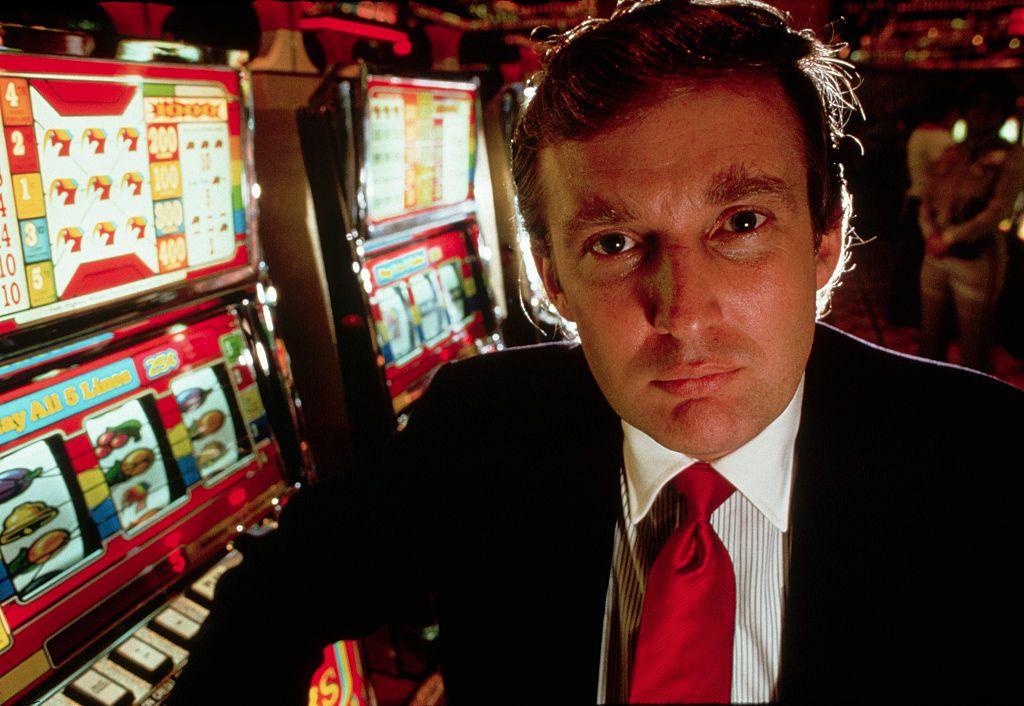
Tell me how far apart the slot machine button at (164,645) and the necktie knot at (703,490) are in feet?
4.13

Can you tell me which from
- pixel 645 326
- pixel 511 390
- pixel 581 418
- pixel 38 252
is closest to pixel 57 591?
pixel 38 252

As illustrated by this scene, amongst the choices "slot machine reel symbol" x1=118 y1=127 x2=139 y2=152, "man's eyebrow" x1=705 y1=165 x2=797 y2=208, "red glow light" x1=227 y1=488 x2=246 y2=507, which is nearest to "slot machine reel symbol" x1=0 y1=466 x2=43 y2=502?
"red glow light" x1=227 y1=488 x2=246 y2=507

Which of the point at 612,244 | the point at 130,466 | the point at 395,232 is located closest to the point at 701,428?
the point at 612,244

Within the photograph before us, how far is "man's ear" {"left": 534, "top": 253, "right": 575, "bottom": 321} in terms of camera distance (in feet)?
5.44

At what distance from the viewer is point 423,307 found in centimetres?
355

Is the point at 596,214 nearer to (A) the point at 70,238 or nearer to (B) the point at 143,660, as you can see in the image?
(A) the point at 70,238

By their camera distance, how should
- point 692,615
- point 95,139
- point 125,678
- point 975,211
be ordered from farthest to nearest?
point 975,211 < point 95,139 < point 125,678 < point 692,615

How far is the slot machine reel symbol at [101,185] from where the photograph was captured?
70.9 inches

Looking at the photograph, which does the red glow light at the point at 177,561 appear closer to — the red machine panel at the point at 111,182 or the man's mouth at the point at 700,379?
the red machine panel at the point at 111,182

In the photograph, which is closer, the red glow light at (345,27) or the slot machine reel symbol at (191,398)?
the slot machine reel symbol at (191,398)

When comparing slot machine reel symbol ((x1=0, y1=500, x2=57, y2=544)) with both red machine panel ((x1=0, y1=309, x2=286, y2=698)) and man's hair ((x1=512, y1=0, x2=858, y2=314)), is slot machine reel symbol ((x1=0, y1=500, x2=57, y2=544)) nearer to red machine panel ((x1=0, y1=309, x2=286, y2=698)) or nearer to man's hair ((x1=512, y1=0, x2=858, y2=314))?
red machine panel ((x1=0, y1=309, x2=286, y2=698))

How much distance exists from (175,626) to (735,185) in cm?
169

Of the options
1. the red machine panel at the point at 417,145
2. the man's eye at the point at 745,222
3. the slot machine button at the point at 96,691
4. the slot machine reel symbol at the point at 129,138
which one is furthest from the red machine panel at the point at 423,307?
the man's eye at the point at 745,222

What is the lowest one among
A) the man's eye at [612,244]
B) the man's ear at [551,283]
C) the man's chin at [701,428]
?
the man's chin at [701,428]
